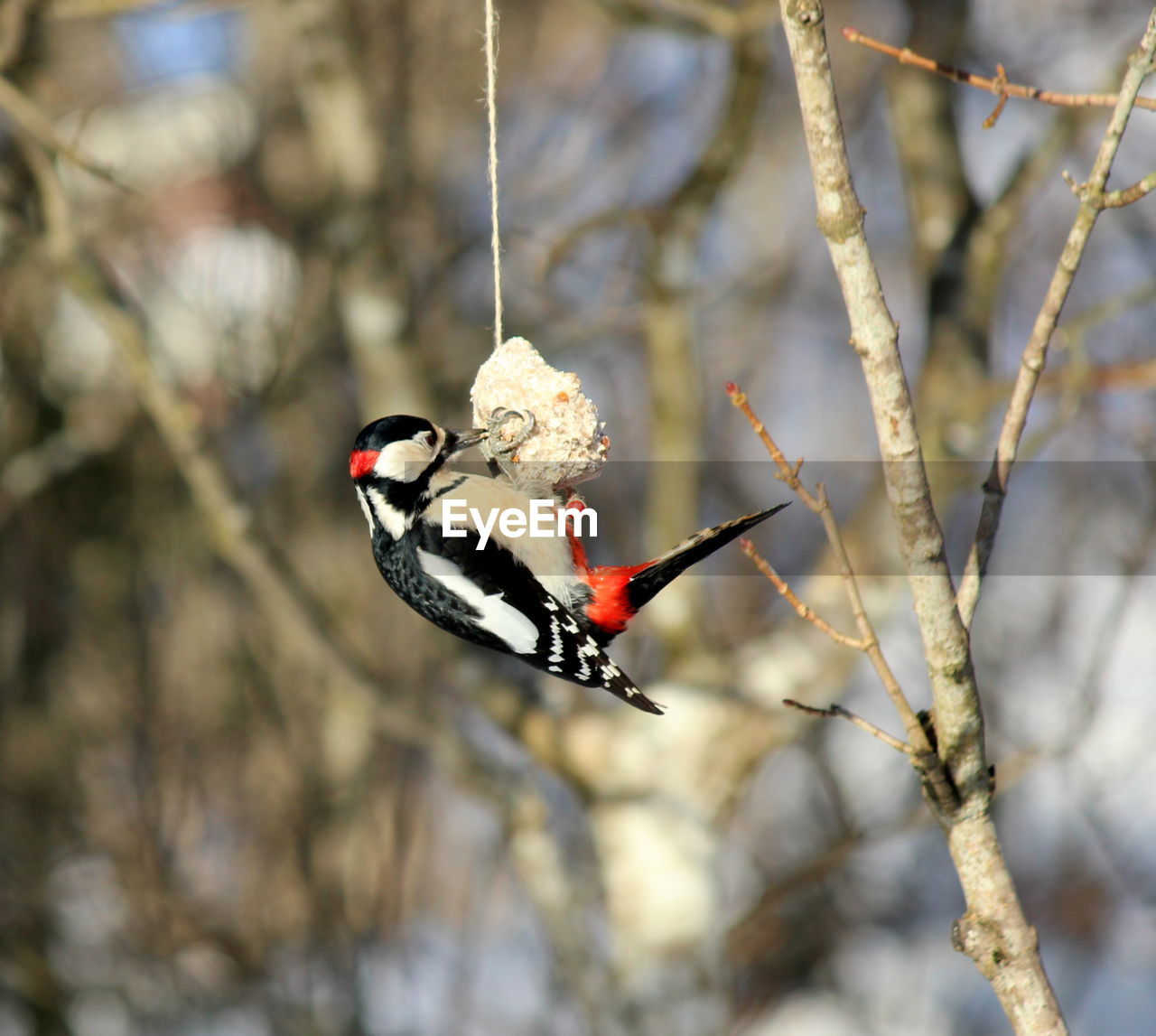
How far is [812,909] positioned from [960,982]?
1.09 m

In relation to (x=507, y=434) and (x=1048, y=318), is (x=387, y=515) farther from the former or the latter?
(x=1048, y=318)

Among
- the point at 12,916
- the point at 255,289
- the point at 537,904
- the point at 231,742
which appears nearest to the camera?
the point at 537,904

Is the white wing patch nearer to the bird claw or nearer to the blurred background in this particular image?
the bird claw

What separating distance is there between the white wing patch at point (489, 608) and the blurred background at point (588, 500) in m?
1.44

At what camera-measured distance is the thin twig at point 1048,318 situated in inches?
54.8

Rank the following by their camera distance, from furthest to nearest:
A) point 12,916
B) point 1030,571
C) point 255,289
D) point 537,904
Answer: point 1030,571
point 255,289
point 12,916
point 537,904

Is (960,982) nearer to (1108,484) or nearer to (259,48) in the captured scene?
(1108,484)

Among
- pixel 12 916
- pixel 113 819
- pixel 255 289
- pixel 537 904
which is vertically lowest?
pixel 537 904

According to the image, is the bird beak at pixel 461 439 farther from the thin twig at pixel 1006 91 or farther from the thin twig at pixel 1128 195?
the thin twig at pixel 1128 195

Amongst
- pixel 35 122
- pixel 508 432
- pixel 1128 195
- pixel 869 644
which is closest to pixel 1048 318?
pixel 1128 195

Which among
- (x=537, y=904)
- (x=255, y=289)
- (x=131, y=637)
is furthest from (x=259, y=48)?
(x=537, y=904)

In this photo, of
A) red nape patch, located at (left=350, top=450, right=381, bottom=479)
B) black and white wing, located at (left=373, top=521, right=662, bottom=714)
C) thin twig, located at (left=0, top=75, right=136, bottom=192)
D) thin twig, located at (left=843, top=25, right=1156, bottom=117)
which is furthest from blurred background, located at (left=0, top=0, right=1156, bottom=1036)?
thin twig, located at (left=843, top=25, right=1156, bottom=117)

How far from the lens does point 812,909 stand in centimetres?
605

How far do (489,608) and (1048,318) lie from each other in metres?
0.99
